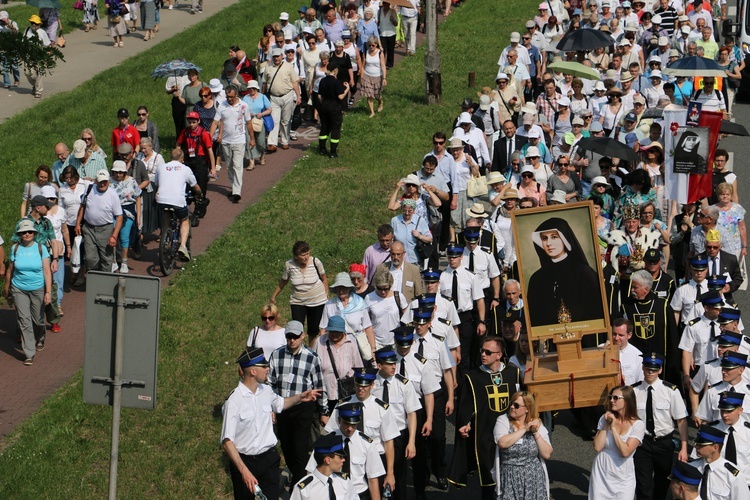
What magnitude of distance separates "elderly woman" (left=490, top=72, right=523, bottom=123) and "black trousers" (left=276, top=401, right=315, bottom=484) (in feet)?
34.8

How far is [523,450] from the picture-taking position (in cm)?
1102

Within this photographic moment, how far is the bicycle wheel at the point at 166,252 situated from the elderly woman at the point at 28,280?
2.59m

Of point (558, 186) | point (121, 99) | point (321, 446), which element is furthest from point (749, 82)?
point (321, 446)

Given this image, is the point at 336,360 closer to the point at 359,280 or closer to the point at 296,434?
the point at 296,434

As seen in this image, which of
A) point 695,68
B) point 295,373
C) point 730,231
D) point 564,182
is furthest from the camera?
point 695,68

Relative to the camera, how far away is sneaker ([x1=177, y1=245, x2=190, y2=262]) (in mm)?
19203

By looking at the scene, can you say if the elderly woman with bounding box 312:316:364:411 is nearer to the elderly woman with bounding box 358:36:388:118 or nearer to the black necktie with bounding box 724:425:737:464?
the black necktie with bounding box 724:425:737:464

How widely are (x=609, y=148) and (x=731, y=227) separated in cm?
263

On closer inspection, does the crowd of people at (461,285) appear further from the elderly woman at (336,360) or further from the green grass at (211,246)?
the green grass at (211,246)

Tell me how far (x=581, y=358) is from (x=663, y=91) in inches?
457

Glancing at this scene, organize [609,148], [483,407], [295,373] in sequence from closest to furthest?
1. [483,407]
2. [295,373]
3. [609,148]

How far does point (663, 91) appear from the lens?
2267cm

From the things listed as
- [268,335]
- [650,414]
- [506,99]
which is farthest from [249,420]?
[506,99]

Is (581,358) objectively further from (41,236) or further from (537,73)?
(537,73)
